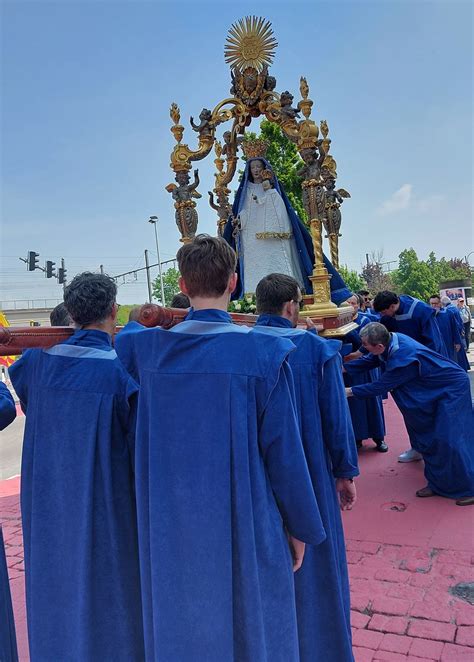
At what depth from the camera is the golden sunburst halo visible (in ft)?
18.1

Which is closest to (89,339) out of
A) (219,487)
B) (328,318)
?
(219,487)

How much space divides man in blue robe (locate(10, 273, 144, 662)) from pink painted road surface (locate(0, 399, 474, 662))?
967mm

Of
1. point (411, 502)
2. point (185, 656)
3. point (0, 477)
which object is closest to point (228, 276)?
point (185, 656)

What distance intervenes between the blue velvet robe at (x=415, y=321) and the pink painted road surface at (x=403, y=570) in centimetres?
153

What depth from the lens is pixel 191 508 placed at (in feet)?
5.31

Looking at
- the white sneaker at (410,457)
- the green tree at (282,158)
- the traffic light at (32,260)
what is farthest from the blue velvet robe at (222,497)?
the traffic light at (32,260)

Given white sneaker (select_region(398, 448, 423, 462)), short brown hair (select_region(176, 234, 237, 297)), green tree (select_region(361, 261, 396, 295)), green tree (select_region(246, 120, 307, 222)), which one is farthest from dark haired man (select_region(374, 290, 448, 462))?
green tree (select_region(361, 261, 396, 295))

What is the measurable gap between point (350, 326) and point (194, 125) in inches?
116

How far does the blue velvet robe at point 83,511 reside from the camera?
1.96 metres

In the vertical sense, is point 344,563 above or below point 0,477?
above

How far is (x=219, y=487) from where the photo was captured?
1605 mm

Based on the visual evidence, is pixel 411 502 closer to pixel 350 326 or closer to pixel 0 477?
pixel 350 326

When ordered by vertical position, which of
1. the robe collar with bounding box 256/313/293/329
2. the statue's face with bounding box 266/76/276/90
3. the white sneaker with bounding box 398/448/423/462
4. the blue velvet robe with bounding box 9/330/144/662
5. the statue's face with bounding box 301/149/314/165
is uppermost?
the statue's face with bounding box 266/76/276/90

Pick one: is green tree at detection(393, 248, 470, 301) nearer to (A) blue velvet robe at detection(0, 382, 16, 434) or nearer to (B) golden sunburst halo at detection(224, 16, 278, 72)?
(B) golden sunburst halo at detection(224, 16, 278, 72)
